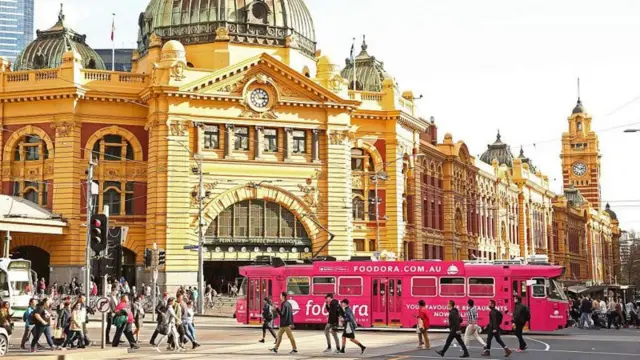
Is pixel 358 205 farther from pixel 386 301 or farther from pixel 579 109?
pixel 579 109

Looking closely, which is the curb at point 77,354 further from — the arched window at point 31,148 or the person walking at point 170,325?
the arched window at point 31,148

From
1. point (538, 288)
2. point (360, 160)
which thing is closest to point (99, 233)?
point (538, 288)

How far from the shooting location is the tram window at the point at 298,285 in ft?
143

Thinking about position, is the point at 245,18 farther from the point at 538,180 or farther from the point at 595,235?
the point at 595,235

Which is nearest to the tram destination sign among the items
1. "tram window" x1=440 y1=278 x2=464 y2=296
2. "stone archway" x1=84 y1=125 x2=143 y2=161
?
"stone archway" x1=84 y1=125 x2=143 y2=161

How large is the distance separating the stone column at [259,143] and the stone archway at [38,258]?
1586cm

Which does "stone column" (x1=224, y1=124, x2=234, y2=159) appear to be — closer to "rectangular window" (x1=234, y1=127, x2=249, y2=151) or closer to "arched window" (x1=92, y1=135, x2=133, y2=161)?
"rectangular window" (x1=234, y1=127, x2=249, y2=151)

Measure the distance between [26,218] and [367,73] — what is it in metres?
36.3

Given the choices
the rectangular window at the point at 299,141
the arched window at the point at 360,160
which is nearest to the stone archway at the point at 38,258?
the rectangular window at the point at 299,141

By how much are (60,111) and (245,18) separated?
610 inches

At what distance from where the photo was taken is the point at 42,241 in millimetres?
63562

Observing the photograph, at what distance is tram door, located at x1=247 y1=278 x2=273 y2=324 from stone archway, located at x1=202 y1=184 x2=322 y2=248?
718 inches

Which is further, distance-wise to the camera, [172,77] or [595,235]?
[595,235]

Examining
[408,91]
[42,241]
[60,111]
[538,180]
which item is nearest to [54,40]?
[60,111]
